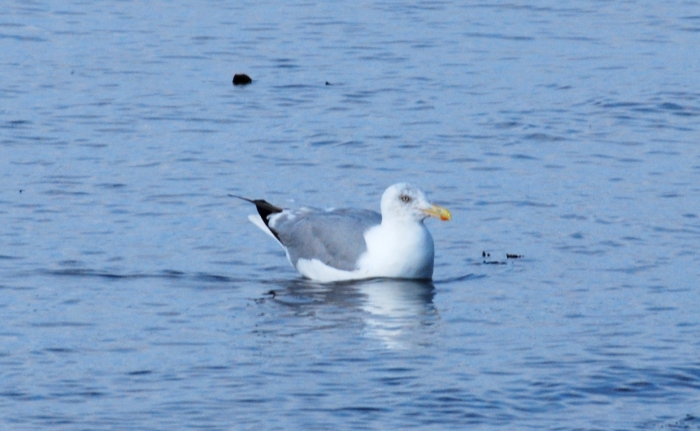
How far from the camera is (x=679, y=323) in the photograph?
38.4 feet

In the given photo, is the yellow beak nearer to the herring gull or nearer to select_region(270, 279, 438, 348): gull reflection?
the herring gull

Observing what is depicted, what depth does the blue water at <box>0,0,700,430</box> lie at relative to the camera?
10.2 meters

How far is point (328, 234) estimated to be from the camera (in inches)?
543

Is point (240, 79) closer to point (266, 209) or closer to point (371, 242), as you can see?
point (266, 209)

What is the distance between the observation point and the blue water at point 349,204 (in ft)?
33.6

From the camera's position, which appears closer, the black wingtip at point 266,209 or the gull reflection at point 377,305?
the gull reflection at point 377,305

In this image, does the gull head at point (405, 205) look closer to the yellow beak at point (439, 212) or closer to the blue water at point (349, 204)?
the yellow beak at point (439, 212)

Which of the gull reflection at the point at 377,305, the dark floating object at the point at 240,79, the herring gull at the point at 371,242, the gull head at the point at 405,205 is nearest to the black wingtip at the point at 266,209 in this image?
the herring gull at the point at 371,242

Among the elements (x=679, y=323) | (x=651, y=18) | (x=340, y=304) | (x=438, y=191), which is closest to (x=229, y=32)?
(x=651, y=18)

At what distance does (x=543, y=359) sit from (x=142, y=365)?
2.77 metres

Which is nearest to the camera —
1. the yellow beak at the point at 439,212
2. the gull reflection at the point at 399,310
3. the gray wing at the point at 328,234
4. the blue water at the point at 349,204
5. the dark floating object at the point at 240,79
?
the blue water at the point at 349,204

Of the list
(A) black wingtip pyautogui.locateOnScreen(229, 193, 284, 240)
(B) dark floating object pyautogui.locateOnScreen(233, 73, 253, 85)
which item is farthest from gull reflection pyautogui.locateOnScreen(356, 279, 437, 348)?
(B) dark floating object pyautogui.locateOnScreen(233, 73, 253, 85)

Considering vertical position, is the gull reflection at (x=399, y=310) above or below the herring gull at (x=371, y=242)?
below

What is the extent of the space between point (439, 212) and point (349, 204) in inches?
93.4
